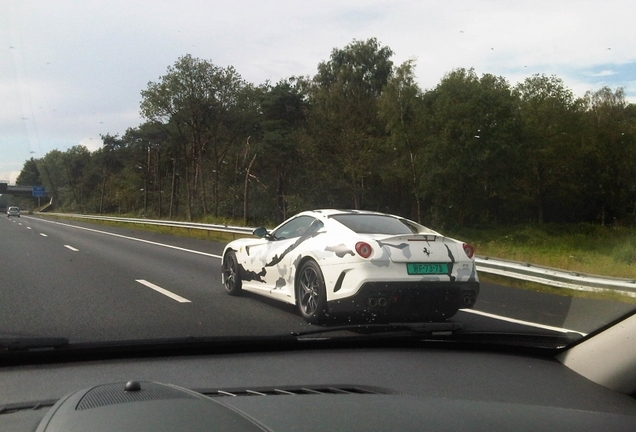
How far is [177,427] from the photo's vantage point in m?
2.29

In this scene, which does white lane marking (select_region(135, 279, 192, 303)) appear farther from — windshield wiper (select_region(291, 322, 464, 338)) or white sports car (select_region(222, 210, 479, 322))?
windshield wiper (select_region(291, 322, 464, 338))

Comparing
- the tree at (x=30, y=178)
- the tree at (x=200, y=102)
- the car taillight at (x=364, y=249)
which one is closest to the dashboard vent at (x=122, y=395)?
the car taillight at (x=364, y=249)

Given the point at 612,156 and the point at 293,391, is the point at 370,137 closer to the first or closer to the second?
the point at 612,156

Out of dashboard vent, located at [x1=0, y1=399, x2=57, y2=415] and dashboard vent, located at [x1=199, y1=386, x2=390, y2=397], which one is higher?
dashboard vent, located at [x1=0, y1=399, x2=57, y2=415]

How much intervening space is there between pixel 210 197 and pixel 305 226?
4811cm

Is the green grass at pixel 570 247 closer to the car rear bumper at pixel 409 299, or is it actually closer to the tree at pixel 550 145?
the tree at pixel 550 145

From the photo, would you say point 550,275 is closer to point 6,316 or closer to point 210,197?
point 6,316

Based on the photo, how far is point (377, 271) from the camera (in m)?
6.58

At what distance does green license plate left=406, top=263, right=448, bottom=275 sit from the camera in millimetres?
6664

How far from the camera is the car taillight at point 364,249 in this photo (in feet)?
21.9

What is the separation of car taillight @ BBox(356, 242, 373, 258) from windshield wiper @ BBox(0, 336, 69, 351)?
3.30 meters

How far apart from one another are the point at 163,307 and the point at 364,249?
2777 mm

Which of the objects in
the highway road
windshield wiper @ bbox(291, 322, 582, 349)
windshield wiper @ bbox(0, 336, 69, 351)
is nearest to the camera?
windshield wiper @ bbox(0, 336, 69, 351)

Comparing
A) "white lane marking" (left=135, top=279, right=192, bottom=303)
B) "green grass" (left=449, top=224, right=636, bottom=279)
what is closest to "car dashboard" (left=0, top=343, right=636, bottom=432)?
"white lane marking" (left=135, top=279, right=192, bottom=303)
